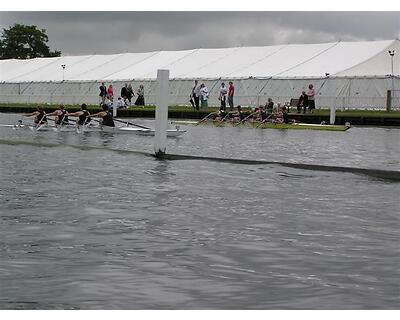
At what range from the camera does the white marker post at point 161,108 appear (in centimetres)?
1744

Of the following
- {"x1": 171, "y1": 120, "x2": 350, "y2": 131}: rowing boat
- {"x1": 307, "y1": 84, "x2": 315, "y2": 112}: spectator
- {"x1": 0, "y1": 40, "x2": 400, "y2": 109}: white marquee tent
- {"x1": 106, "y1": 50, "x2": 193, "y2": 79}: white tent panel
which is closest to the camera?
{"x1": 171, "y1": 120, "x2": 350, "y2": 131}: rowing boat

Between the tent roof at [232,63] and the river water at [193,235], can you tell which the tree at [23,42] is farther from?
the river water at [193,235]

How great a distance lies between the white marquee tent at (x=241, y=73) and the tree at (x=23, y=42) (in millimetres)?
66031

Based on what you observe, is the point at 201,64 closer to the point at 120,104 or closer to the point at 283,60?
the point at 283,60

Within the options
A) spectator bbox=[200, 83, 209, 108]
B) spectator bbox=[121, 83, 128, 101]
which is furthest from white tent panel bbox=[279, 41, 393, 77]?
spectator bbox=[121, 83, 128, 101]

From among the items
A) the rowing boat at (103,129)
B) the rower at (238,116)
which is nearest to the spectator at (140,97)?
the rower at (238,116)

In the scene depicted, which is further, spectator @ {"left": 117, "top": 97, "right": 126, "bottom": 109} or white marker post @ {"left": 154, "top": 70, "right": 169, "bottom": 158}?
spectator @ {"left": 117, "top": 97, "right": 126, "bottom": 109}

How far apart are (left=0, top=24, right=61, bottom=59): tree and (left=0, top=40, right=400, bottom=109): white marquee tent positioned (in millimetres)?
66031

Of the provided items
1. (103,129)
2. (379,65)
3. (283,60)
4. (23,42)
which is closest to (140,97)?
(283,60)

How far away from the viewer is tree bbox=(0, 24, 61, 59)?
416 ft

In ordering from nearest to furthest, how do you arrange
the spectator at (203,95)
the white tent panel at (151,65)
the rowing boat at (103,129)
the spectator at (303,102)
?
the rowing boat at (103,129) < the spectator at (303,102) < the spectator at (203,95) < the white tent panel at (151,65)

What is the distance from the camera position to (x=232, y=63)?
48.6 metres

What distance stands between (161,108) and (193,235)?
9264 mm

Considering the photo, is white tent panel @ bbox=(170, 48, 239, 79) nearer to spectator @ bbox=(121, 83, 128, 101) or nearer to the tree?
spectator @ bbox=(121, 83, 128, 101)
